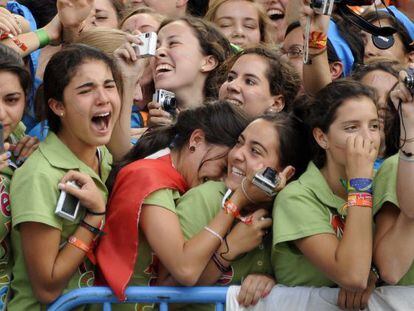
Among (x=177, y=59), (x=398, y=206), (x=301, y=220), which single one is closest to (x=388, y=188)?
(x=398, y=206)

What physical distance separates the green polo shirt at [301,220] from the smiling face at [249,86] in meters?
1.08

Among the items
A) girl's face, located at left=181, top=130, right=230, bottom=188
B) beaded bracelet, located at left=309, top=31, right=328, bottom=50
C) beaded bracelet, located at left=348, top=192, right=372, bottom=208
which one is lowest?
girl's face, located at left=181, top=130, right=230, bottom=188

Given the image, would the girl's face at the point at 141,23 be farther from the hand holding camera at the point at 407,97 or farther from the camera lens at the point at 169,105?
the hand holding camera at the point at 407,97

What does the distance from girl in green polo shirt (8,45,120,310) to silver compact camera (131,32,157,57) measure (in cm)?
31

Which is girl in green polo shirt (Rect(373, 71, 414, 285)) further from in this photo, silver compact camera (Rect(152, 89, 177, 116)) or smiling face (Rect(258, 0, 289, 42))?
smiling face (Rect(258, 0, 289, 42))

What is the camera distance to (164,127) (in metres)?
4.57

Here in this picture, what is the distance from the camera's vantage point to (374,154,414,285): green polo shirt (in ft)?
12.6

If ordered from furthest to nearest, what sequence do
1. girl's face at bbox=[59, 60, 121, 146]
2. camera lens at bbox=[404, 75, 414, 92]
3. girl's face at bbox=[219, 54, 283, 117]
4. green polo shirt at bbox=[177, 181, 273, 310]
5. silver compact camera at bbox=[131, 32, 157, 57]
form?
girl's face at bbox=[219, 54, 283, 117]
silver compact camera at bbox=[131, 32, 157, 57]
girl's face at bbox=[59, 60, 121, 146]
green polo shirt at bbox=[177, 181, 273, 310]
camera lens at bbox=[404, 75, 414, 92]

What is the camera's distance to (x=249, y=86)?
5.10 metres

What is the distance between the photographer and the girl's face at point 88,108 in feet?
13.8

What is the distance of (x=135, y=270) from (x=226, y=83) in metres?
1.42

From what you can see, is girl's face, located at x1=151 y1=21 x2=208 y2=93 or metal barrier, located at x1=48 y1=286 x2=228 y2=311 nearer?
metal barrier, located at x1=48 y1=286 x2=228 y2=311

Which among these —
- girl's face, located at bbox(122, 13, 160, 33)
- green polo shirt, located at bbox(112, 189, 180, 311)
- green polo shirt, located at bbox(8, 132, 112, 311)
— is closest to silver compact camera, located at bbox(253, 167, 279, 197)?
green polo shirt, located at bbox(112, 189, 180, 311)

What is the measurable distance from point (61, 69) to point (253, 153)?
89cm
